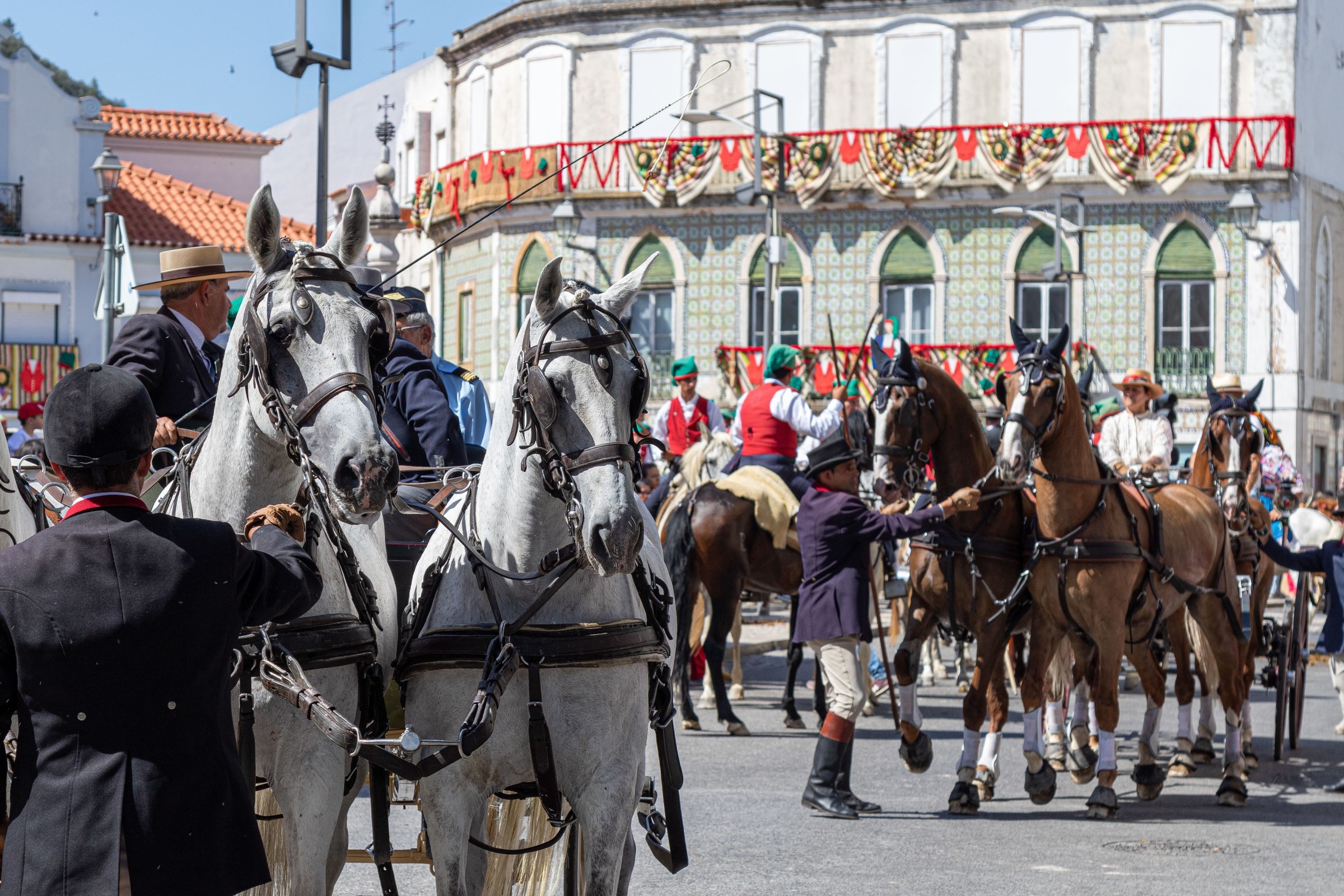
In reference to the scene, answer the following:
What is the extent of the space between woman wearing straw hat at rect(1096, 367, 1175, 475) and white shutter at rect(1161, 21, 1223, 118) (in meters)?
22.6

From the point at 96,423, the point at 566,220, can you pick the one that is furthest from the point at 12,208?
the point at 96,423

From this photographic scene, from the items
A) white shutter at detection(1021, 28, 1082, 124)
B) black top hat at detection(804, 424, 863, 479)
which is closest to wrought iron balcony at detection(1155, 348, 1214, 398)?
white shutter at detection(1021, 28, 1082, 124)

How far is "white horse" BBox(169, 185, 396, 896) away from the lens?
4289 millimetres

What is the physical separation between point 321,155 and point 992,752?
19.5 feet

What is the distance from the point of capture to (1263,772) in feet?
38.0

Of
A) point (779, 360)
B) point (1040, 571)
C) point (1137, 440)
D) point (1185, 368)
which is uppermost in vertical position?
point (1185, 368)

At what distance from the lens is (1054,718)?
11.5 meters

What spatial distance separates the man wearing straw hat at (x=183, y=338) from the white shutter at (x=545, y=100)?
3392 centimetres

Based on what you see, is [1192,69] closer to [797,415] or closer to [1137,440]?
[1137,440]

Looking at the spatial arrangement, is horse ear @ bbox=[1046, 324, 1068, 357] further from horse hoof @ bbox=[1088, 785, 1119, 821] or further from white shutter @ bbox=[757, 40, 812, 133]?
white shutter @ bbox=[757, 40, 812, 133]

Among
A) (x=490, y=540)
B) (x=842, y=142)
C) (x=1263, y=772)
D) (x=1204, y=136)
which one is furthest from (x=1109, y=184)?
(x=490, y=540)

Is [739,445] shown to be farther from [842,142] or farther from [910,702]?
[842,142]

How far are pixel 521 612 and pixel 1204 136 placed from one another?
32.4 metres

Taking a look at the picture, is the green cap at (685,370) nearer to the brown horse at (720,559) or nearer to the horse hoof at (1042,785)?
the brown horse at (720,559)
